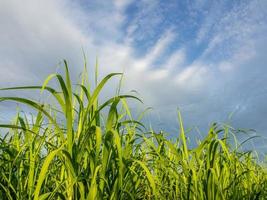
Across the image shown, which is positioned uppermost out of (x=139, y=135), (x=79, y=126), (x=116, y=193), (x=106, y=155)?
(x=139, y=135)

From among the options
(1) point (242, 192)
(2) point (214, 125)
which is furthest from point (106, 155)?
(1) point (242, 192)

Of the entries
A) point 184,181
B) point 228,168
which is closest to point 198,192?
point 184,181

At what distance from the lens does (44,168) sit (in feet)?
5.32

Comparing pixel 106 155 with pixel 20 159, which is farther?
pixel 20 159

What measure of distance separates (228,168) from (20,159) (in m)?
1.37

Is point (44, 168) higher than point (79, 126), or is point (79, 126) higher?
point (79, 126)

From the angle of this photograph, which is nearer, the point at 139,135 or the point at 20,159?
the point at 20,159

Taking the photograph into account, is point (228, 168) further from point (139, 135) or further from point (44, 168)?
point (44, 168)

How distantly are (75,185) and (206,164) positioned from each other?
37.8 inches

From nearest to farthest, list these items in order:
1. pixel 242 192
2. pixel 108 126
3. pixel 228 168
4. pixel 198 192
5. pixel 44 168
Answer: pixel 44 168 → pixel 108 126 → pixel 198 192 → pixel 228 168 → pixel 242 192

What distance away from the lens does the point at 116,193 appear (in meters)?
1.88


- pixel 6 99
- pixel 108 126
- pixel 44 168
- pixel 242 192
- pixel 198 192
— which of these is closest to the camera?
pixel 44 168

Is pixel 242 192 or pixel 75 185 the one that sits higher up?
pixel 242 192

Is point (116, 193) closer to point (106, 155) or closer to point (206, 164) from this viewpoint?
point (106, 155)
